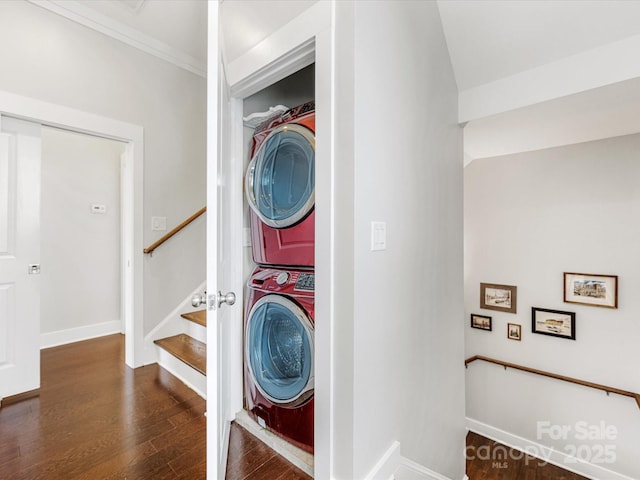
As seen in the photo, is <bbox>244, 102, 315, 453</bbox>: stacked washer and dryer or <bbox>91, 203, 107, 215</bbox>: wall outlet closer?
<bbox>244, 102, 315, 453</bbox>: stacked washer and dryer

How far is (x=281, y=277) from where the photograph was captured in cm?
158

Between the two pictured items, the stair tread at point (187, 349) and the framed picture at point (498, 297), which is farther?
the framed picture at point (498, 297)

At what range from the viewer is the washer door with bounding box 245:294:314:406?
4.74 feet

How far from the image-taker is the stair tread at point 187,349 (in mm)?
2082

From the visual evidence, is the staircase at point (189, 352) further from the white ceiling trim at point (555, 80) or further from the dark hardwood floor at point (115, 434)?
the white ceiling trim at point (555, 80)

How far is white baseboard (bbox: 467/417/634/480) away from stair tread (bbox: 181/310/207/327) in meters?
3.06

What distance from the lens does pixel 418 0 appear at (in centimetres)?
148

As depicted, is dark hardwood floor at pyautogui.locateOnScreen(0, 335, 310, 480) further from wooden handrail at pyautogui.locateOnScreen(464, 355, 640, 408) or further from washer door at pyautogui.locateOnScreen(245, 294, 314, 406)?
wooden handrail at pyautogui.locateOnScreen(464, 355, 640, 408)

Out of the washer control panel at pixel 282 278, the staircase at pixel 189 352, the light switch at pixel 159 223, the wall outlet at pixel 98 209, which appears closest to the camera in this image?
the washer control panel at pixel 282 278

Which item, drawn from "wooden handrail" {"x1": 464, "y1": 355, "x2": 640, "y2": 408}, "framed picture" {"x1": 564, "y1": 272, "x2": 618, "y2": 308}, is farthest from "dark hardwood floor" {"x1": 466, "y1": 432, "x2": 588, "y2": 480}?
"framed picture" {"x1": 564, "y1": 272, "x2": 618, "y2": 308}

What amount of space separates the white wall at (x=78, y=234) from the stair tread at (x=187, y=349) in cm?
127

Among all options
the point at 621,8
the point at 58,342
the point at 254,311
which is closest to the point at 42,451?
the point at 254,311

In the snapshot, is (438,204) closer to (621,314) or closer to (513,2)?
(513,2)

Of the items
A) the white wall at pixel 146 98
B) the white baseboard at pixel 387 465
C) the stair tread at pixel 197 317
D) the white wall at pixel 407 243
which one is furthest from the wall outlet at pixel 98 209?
the white baseboard at pixel 387 465
